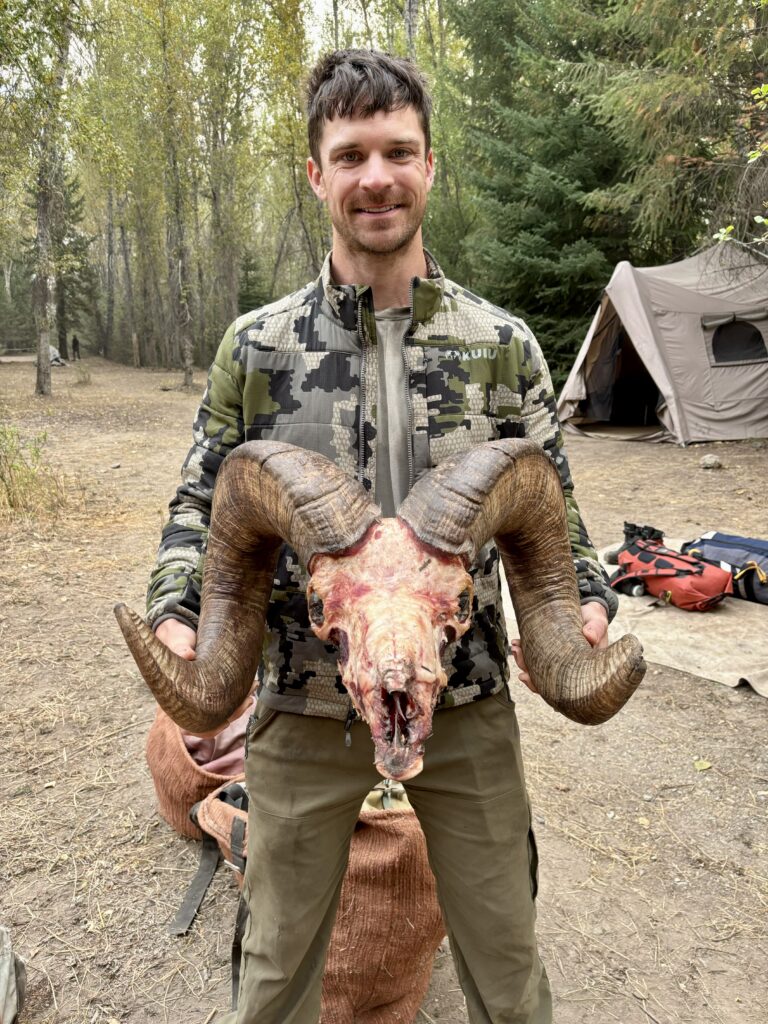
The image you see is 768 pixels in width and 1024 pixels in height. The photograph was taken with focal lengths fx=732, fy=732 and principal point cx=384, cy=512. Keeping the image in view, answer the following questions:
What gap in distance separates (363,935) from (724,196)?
49.4 feet

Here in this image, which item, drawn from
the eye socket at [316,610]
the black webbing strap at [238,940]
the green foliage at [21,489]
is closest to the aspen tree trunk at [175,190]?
the green foliage at [21,489]

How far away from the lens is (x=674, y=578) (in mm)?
6949

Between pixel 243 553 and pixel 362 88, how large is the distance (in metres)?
1.40

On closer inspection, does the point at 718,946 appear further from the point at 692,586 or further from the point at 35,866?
the point at 692,586

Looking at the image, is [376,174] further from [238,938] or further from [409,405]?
[238,938]

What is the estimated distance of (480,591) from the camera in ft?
7.59

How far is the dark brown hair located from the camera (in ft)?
7.00

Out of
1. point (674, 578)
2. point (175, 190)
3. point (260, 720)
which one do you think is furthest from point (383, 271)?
point (175, 190)

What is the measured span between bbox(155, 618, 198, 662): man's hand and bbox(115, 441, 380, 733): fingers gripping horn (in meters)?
0.04

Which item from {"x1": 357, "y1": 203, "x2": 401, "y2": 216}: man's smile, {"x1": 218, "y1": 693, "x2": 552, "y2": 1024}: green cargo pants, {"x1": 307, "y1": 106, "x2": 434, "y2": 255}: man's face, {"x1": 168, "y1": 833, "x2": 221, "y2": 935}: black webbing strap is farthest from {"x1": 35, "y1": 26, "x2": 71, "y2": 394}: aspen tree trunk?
{"x1": 218, "y1": 693, "x2": 552, "y2": 1024}: green cargo pants

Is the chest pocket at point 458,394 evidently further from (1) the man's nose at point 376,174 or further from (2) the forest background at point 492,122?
(2) the forest background at point 492,122

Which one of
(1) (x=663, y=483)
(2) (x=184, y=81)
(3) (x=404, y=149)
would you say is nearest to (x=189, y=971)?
(3) (x=404, y=149)

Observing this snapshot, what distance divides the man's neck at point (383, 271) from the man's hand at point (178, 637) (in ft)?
3.76

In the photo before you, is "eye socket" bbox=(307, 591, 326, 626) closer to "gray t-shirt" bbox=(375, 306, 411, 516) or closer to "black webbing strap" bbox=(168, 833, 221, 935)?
"gray t-shirt" bbox=(375, 306, 411, 516)
